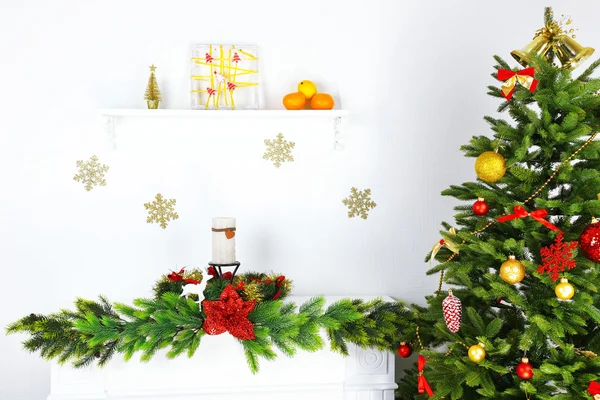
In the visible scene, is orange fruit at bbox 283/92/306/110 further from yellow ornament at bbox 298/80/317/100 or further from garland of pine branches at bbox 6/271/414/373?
garland of pine branches at bbox 6/271/414/373

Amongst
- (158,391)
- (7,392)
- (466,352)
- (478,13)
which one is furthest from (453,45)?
(7,392)

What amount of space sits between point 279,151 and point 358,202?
378 millimetres

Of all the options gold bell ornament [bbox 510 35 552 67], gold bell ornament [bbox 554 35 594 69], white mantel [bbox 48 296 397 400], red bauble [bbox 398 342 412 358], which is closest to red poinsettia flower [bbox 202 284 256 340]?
white mantel [bbox 48 296 397 400]

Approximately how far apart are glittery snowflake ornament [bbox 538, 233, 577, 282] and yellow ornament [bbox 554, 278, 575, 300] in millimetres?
26

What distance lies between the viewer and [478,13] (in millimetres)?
2395

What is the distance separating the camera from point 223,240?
6.52 ft

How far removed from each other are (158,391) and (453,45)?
67.3 inches

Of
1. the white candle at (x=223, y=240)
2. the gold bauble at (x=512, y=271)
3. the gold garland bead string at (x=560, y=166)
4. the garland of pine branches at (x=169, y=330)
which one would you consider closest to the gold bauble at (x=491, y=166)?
the gold garland bead string at (x=560, y=166)

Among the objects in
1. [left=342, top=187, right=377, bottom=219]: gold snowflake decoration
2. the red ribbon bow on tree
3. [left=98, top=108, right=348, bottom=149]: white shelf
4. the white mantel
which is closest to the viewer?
the red ribbon bow on tree

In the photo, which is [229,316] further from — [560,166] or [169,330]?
[560,166]

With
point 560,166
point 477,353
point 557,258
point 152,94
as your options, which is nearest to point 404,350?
point 477,353

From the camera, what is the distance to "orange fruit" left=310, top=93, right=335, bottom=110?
223cm

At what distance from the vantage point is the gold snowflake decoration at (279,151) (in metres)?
2.33

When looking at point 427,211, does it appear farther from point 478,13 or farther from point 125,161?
point 125,161
